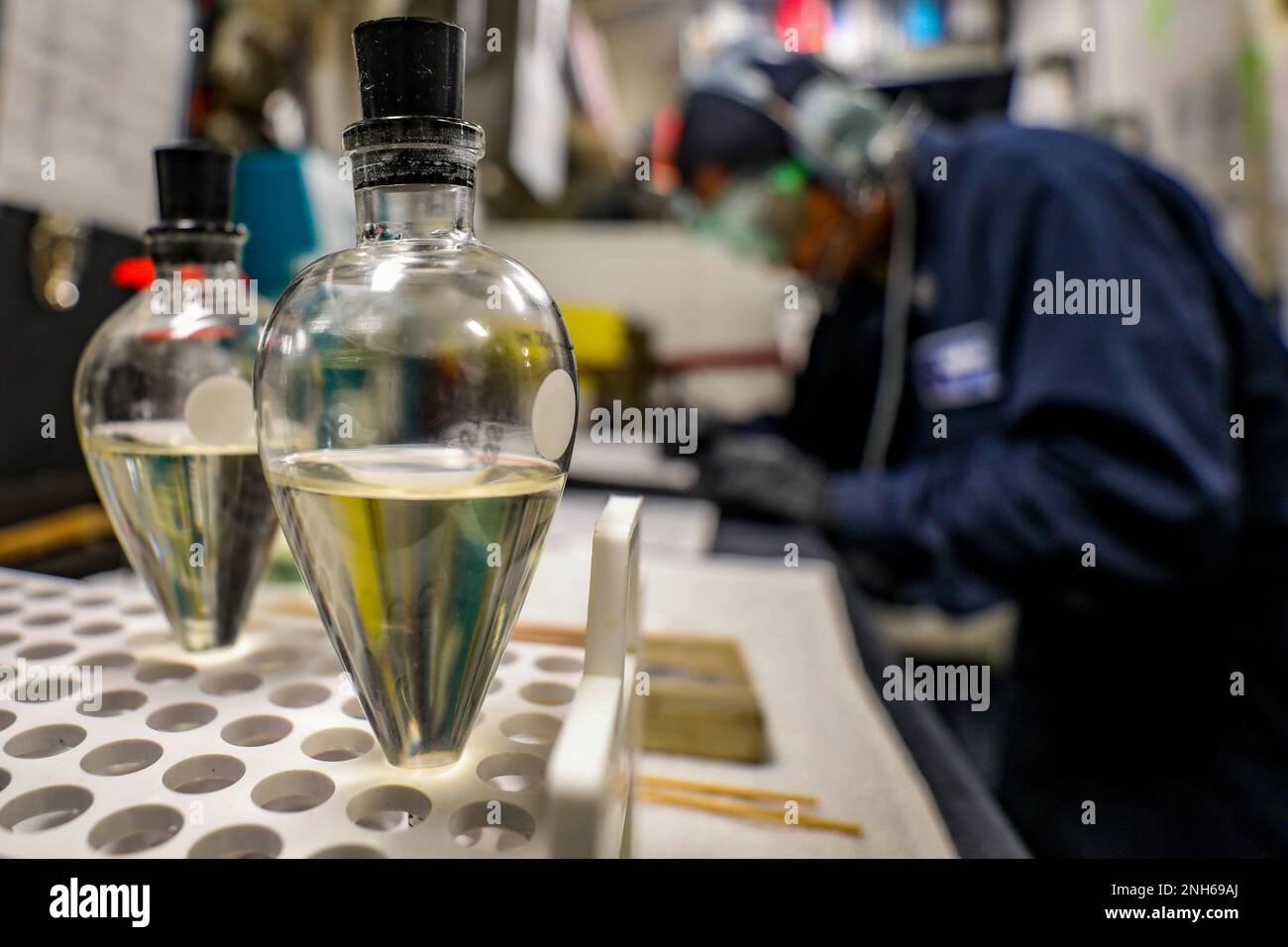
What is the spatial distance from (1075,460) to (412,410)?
1172 mm

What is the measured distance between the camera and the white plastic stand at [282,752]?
0.93 ft

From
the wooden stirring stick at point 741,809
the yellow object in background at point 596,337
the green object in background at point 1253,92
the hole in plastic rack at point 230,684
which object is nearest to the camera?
the hole in plastic rack at point 230,684

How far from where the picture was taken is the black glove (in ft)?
5.08

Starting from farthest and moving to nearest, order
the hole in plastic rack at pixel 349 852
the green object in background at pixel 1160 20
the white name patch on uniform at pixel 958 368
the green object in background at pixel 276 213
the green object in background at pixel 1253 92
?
the green object in background at pixel 1160 20 < the green object in background at pixel 1253 92 < the white name patch on uniform at pixel 958 368 < the green object in background at pixel 276 213 < the hole in plastic rack at pixel 349 852

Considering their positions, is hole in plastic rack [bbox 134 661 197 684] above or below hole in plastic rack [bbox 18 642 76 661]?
below

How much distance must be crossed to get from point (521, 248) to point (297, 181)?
1860 mm

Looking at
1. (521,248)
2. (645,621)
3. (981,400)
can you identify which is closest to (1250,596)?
(981,400)

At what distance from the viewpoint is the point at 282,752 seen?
346mm

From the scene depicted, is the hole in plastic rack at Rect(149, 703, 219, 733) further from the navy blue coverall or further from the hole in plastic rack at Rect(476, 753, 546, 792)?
the navy blue coverall

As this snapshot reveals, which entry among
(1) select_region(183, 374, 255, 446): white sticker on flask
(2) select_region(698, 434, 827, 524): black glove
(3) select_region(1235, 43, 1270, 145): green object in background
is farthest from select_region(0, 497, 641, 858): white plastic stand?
(3) select_region(1235, 43, 1270, 145): green object in background

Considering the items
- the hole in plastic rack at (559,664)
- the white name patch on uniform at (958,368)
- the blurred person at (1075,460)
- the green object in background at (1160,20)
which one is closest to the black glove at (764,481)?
the blurred person at (1075,460)

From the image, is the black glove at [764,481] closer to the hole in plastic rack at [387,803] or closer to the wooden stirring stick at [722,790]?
the wooden stirring stick at [722,790]

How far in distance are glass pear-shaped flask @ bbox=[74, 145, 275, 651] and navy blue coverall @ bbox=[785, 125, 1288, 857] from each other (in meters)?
1.17

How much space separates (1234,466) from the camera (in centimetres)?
123
